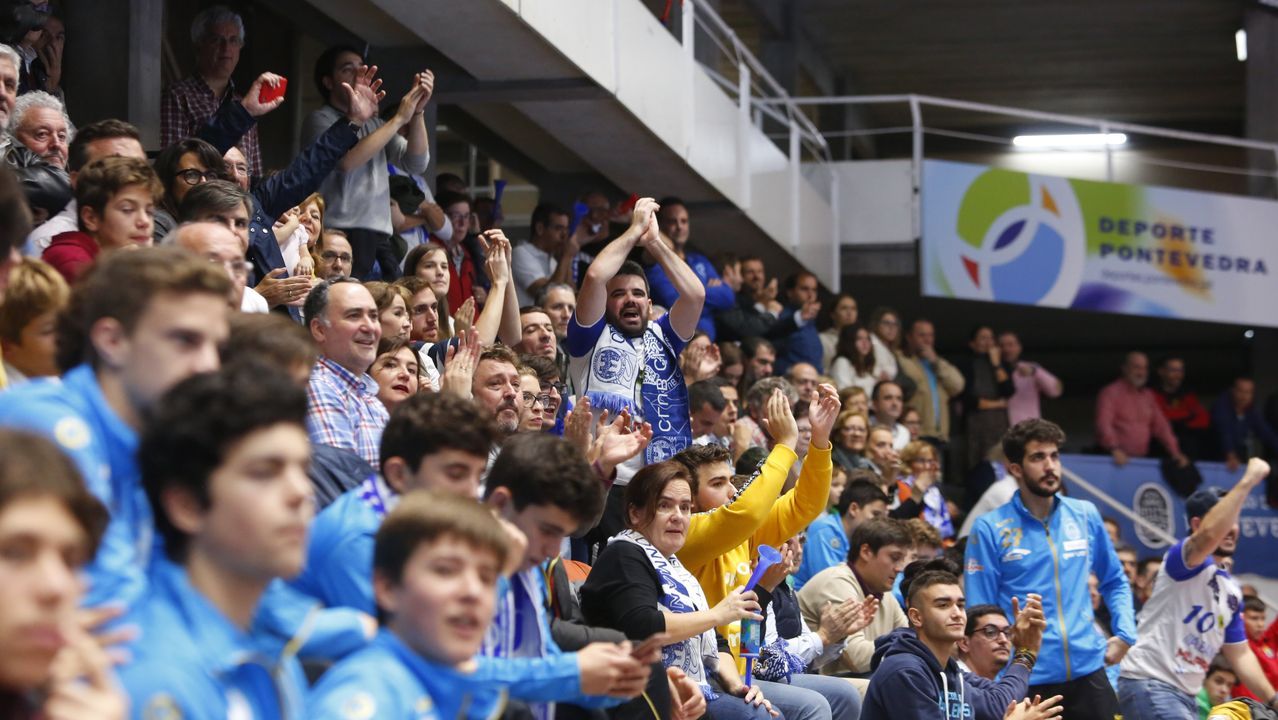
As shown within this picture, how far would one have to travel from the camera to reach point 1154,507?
46.1 feet

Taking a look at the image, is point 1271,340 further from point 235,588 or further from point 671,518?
point 235,588

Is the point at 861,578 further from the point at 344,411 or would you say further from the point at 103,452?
the point at 103,452

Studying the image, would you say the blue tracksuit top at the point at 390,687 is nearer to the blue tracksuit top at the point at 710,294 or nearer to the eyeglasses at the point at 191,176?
the eyeglasses at the point at 191,176

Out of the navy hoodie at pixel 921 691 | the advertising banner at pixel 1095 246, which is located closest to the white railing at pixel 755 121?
the advertising banner at pixel 1095 246

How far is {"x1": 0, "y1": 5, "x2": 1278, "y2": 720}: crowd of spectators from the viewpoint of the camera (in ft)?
8.40

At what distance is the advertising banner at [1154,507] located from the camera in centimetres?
1396

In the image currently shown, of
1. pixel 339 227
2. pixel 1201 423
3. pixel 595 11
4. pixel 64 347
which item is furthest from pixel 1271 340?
pixel 64 347

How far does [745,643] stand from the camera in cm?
587

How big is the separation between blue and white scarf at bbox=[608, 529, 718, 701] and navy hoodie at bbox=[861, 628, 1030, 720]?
69 cm

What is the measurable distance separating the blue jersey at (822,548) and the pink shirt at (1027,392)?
247 inches

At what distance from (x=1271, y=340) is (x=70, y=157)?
14.2m

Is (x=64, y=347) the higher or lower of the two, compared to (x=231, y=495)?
higher

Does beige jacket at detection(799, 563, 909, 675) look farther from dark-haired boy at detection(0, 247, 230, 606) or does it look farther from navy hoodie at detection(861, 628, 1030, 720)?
dark-haired boy at detection(0, 247, 230, 606)

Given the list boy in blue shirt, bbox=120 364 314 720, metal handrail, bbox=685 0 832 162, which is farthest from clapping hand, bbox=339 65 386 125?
metal handrail, bbox=685 0 832 162
